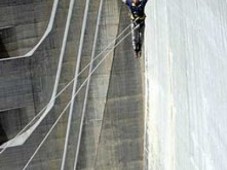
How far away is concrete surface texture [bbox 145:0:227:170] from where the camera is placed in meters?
2.92

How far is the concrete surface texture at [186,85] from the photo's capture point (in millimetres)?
2918

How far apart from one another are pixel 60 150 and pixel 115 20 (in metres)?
1.01

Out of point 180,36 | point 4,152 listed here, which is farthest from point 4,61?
point 180,36

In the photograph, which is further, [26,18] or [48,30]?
[26,18]

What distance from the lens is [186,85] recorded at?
3.39m

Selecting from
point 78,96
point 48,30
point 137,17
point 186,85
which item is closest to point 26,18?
point 48,30

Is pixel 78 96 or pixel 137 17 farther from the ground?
pixel 137 17

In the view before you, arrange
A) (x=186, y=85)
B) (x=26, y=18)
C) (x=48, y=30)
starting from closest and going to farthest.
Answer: (x=186, y=85) < (x=48, y=30) < (x=26, y=18)

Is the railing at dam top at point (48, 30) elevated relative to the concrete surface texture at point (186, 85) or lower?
elevated

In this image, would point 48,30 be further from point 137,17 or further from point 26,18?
point 137,17

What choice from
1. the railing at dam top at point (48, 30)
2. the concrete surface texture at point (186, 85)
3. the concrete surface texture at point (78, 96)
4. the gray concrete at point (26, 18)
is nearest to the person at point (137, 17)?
the concrete surface texture at point (186, 85)

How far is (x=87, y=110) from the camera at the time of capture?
429 centimetres

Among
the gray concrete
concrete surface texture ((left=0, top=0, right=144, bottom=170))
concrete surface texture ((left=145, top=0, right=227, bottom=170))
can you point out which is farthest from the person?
the gray concrete

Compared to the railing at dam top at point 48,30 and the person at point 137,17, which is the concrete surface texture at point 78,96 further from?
the person at point 137,17
